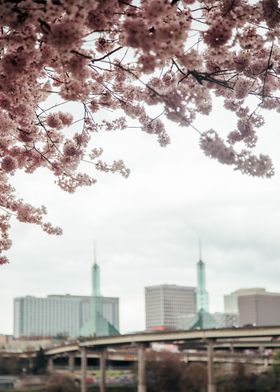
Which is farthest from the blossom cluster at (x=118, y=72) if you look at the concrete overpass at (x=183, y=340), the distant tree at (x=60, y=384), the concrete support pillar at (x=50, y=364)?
the concrete support pillar at (x=50, y=364)

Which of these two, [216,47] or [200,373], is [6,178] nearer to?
[216,47]

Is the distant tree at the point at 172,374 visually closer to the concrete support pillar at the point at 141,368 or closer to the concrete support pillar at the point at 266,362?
the concrete support pillar at the point at 266,362

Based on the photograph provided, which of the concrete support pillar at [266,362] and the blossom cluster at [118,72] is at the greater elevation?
the blossom cluster at [118,72]

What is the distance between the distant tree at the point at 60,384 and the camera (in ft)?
327

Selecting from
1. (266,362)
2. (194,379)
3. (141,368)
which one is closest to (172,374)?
(194,379)

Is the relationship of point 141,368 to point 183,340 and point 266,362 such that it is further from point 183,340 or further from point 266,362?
point 266,362

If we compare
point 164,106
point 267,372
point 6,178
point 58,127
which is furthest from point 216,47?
point 267,372

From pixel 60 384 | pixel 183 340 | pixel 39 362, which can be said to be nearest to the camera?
pixel 183 340

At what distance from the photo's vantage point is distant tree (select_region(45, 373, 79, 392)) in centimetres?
9962

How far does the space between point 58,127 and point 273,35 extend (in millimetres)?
3771

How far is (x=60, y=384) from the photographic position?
102m

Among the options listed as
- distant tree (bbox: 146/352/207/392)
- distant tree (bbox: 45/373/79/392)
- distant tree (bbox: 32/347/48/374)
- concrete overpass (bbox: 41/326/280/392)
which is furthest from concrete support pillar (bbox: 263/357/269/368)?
distant tree (bbox: 32/347/48/374)

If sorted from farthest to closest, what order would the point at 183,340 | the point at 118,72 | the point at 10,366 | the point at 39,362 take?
the point at 39,362 < the point at 10,366 < the point at 183,340 < the point at 118,72

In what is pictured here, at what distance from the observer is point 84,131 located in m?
9.78
